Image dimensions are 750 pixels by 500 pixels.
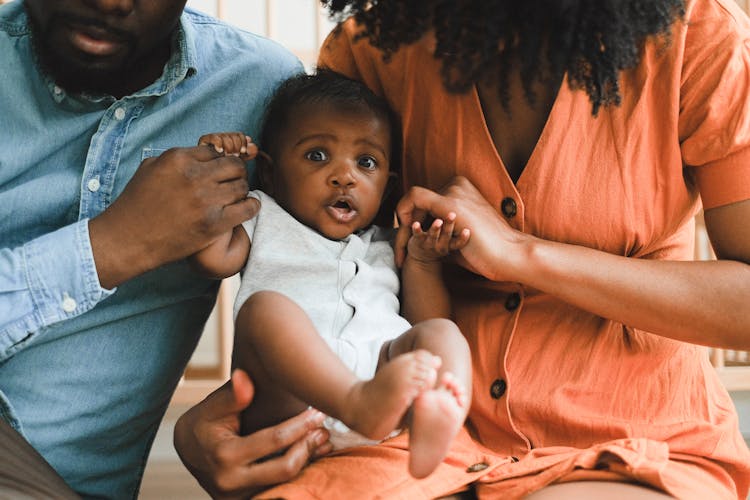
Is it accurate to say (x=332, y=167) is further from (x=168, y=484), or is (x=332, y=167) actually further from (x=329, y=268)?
(x=168, y=484)

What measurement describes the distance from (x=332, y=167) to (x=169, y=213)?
0.24 meters

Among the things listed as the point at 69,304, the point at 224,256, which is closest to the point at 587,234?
the point at 224,256

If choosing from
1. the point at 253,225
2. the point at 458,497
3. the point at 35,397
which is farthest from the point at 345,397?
the point at 35,397

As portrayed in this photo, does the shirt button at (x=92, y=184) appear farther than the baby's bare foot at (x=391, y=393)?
Yes

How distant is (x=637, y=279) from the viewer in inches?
44.6

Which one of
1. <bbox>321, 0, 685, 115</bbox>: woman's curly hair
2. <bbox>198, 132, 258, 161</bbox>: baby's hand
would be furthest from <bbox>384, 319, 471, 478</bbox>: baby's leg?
<bbox>198, 132, 258, 161</bbox>: baby's hand

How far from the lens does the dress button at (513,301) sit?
1221mm

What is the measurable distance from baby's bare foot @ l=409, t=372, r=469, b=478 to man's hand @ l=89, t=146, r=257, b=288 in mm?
425

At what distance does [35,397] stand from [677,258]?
0.99 metres

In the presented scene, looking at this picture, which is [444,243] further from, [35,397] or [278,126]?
[35,397]

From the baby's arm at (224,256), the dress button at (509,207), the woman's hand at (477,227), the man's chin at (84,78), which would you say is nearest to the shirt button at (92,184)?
the man's chin at (84,78)

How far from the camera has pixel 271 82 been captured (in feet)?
4.86

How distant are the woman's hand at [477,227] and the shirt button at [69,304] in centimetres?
48

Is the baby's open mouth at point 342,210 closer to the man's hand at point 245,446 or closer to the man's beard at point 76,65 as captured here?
the man's hand at point 245,446
